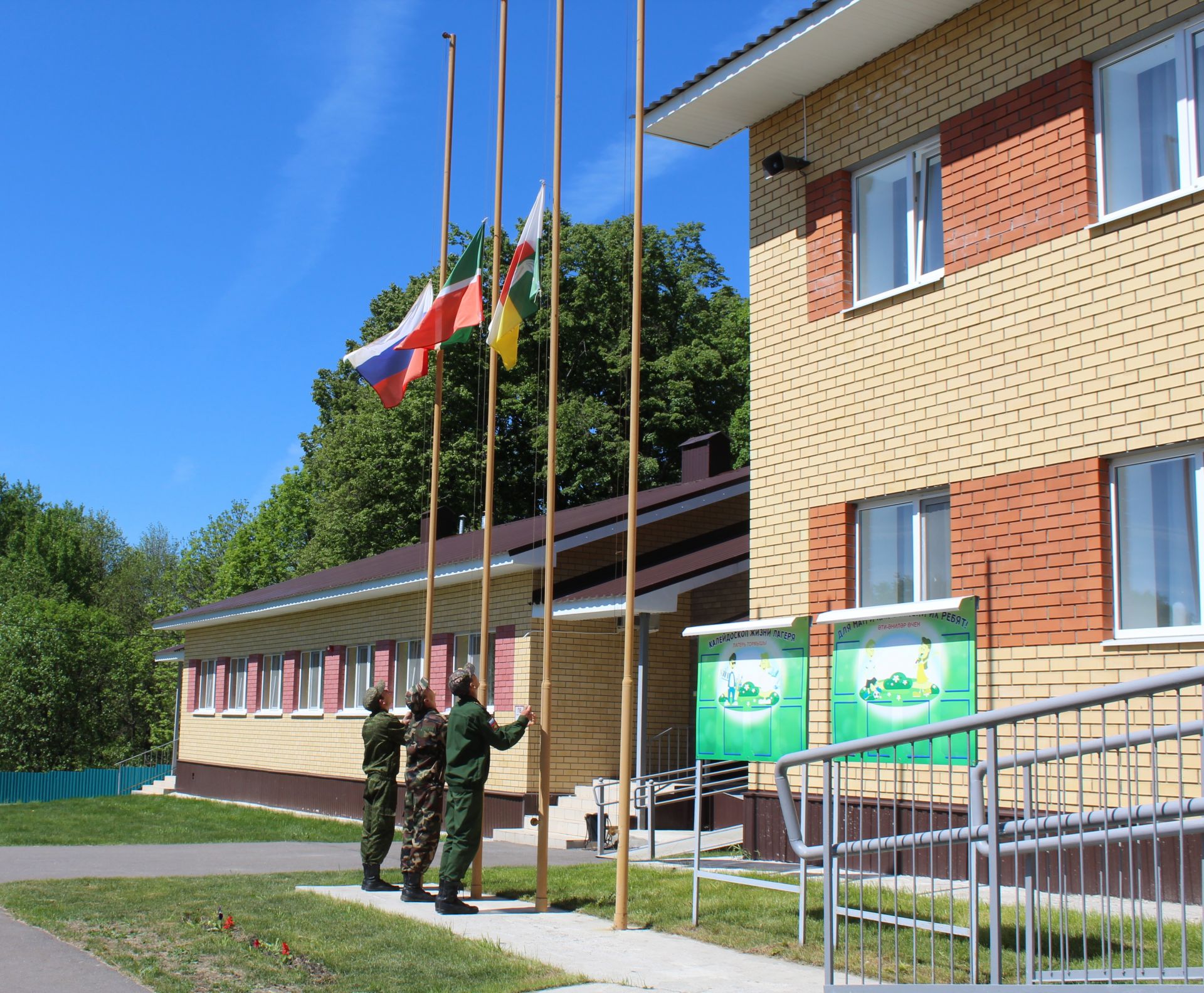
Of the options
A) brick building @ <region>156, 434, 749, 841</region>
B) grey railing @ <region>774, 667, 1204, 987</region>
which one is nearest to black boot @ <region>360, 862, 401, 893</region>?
brick building @ <region>156, 434, 749, 841</region>

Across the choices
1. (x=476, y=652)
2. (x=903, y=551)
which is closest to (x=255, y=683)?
(x=476, y=652)

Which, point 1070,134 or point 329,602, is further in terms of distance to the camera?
point 329,602

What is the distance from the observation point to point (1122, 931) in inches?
220

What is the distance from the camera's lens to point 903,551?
12.4 m

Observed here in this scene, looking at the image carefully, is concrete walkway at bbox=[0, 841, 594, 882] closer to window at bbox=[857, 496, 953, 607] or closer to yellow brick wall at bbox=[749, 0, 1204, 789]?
yellow brick wall at bbox=[749, 0, 1204, 789]

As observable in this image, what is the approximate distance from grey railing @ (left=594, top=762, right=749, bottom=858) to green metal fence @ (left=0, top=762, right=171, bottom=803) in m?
22.0

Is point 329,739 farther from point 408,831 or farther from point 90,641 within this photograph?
point 90,641

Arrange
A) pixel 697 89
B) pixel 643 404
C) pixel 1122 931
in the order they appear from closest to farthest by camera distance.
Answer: pixel 1122 931 < pixel 697 89 < pixel 643 404

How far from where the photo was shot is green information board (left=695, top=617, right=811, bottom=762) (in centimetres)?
1004

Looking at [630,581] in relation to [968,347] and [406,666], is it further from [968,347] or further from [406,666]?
[406,666]

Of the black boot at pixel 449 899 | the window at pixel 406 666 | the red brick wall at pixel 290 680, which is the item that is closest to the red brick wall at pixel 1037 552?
the black boot at pixel 449 899

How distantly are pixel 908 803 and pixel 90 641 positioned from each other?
1786 inches

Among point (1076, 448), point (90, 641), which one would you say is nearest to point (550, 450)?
point (1076, 448)

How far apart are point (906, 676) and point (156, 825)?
1756 cm
